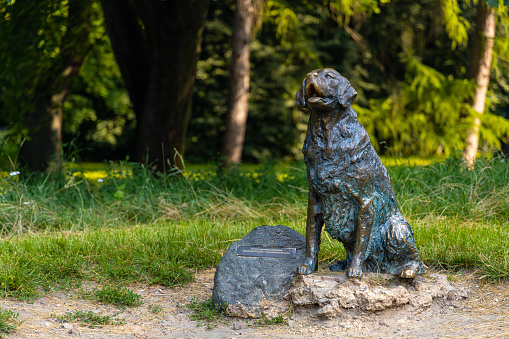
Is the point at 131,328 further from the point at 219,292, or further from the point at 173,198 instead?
the point at 173,198

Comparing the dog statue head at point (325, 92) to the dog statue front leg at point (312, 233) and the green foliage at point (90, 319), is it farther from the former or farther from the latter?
the green foliage at point (90, 319)

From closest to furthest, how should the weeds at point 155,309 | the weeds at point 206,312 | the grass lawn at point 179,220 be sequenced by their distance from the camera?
the weeds at point 206,312
the weeds at point 155,309
the grass lawn at point 179,220

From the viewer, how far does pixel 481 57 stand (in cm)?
1031


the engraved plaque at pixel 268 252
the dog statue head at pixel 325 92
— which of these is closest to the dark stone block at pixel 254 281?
the engraved plaque at pixel 268 252

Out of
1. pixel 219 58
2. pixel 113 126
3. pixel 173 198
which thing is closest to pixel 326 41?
pixel 219 58

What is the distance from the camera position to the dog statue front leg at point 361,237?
3.93 meters

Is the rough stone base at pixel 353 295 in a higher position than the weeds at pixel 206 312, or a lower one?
higher

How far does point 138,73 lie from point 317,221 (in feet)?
17.0

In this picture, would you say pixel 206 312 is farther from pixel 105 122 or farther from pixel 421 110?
pixel 105 122

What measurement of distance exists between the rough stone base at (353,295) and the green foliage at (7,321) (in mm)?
2028

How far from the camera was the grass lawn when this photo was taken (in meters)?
4.90

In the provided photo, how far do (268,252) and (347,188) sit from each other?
3.03ft

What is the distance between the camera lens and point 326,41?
1872 centimetres

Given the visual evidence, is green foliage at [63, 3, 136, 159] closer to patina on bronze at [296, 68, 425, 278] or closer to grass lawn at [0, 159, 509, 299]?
grass lawn at [0, 159, 509, 299]
